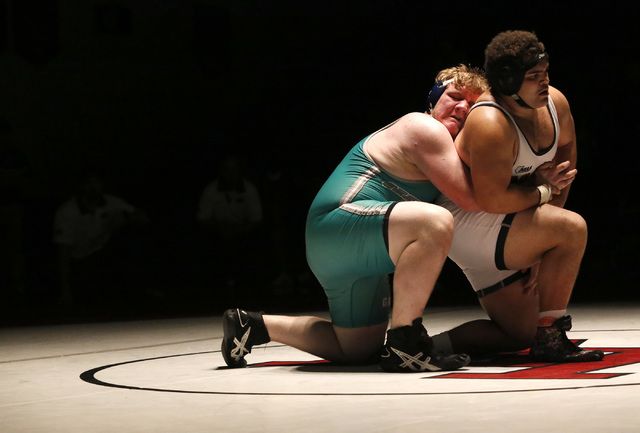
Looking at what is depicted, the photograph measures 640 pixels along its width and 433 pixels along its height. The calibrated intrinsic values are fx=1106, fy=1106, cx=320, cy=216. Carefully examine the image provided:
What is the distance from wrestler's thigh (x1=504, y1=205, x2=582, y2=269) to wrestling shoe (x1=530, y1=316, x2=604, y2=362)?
0.25 meters

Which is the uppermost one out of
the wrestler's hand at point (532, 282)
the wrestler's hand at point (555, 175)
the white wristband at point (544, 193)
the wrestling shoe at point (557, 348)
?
the wrestler's hand at point (555, 175)

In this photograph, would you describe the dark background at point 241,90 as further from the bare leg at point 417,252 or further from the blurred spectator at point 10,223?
the bare leg at point 417,252

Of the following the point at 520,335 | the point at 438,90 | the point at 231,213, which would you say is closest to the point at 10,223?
the point at 231,213

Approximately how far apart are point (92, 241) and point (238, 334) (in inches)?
181

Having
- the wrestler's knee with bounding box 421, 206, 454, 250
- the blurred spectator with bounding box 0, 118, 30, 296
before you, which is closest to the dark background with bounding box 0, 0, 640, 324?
the blurred spectator with bounding box 0, 118, 30, 296

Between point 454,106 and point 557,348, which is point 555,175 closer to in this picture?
point 454,106

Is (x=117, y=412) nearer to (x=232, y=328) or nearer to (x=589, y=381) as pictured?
(x=232, y=328)

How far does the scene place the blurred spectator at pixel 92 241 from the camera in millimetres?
8125

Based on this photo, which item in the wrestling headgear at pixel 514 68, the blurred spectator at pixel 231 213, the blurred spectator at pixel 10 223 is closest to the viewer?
the wrestling headgear at pixel 514 68

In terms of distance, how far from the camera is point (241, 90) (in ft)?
36.3

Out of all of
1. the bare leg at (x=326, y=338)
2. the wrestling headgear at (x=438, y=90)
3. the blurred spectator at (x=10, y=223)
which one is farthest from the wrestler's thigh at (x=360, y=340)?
the blurred spectator at (x=10, y=223)

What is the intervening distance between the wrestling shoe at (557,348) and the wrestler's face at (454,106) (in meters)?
0.75

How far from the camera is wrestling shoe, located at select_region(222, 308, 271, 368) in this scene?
3840 mm

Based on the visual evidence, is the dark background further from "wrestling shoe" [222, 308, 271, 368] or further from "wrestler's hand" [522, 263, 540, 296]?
"wrestler's hand" [522, 263, 540, 296]
